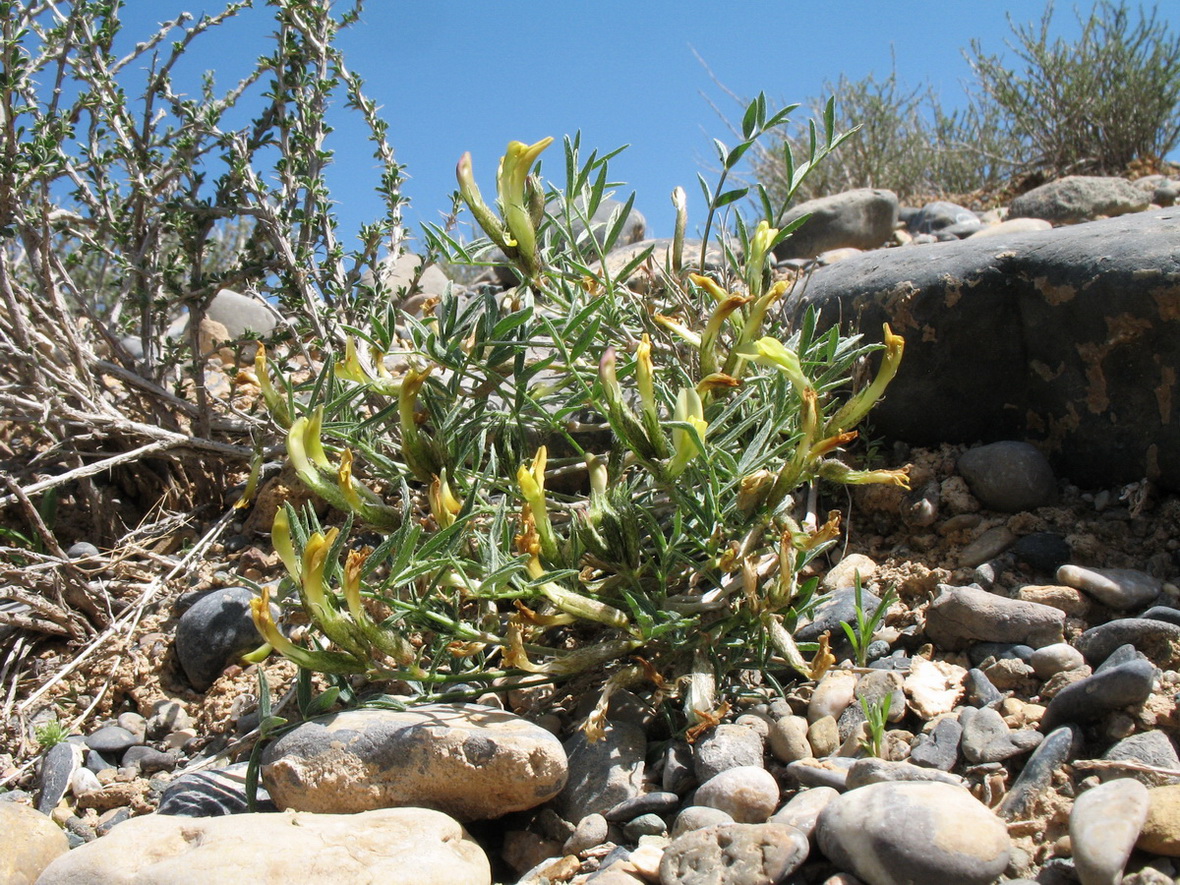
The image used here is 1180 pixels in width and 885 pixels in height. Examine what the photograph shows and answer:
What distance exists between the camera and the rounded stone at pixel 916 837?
4.48 ft

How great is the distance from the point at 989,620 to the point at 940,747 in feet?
1.29

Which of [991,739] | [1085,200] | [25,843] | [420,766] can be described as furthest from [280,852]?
[1085,200]

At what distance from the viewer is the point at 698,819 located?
5.40 ft

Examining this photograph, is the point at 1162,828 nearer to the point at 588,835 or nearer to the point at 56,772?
the point at 588,835

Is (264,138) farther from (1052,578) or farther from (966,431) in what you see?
(1052,578)

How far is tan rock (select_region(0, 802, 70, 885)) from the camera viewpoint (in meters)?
1.72

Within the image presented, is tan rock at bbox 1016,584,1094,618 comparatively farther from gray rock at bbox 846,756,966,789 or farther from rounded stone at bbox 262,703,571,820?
rounded stone at bbox 262,703,571,820

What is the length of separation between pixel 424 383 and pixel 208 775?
892 mm

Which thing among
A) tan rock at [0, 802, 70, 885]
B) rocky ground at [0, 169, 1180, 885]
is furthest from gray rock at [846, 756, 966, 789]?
tan rock at [0, 802, 70, 885]

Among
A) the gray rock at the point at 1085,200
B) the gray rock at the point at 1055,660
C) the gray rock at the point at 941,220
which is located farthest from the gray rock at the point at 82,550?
the gray rock at the point at 1085,200

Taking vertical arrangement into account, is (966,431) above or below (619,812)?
above

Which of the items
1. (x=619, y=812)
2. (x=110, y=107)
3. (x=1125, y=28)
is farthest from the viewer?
(x=1125, y=28)

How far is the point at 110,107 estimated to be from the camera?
296 cm

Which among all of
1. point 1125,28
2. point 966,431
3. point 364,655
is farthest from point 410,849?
point 1125,28
